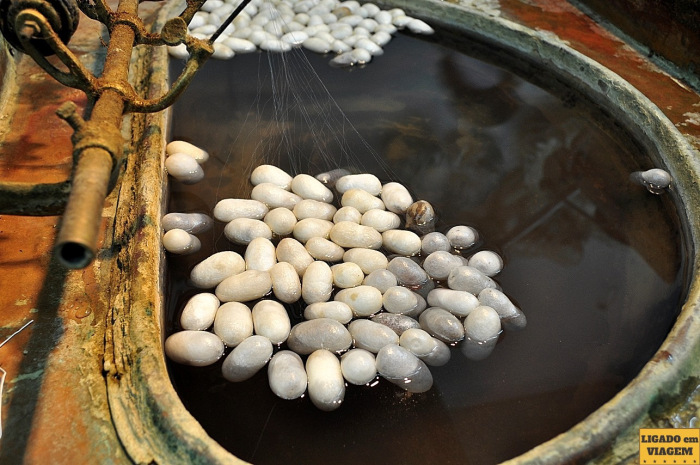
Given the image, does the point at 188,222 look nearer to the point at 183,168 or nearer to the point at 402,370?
the point at 183,168

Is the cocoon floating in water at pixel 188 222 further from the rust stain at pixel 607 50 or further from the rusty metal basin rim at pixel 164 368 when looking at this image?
the rust stain at pixel 607 50

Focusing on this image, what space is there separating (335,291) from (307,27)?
1.51 m

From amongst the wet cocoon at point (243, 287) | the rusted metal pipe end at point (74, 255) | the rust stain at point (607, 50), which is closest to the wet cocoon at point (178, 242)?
the wet cocoon at point (243, 287)

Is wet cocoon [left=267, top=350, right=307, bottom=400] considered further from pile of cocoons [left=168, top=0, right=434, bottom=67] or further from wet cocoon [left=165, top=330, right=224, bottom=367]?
pile of cocoons [left=168, top=0, right=434, bottom=67]

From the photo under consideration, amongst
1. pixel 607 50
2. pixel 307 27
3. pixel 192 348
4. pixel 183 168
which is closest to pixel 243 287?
pixel 192 348

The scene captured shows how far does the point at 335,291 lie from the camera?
5.03 feet

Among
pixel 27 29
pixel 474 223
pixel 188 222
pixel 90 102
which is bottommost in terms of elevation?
pixel 188 222

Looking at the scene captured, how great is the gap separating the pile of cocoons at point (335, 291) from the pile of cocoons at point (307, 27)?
2.76 ft

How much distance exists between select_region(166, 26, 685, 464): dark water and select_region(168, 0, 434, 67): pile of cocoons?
0.26 ft

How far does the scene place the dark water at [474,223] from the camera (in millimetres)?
1234

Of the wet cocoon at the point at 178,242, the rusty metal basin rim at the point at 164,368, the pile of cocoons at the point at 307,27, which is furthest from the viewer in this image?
the pile of cocoons at the point at 307,27

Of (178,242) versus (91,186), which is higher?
(91,186)

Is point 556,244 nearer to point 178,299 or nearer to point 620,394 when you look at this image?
point 620,394

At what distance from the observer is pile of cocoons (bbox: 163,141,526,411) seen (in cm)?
131
